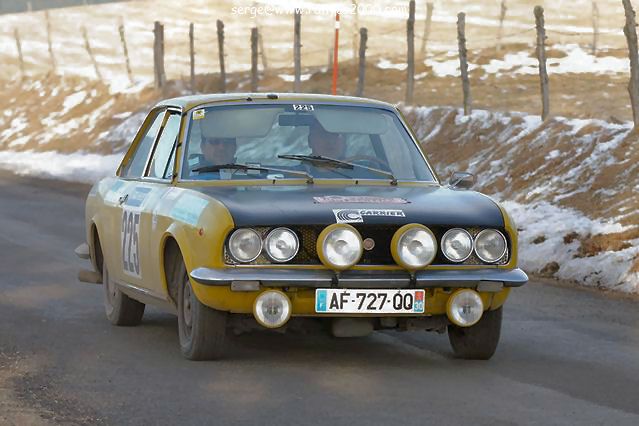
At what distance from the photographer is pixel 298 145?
9602mm

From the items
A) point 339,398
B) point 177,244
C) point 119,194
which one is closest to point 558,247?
point 119,194

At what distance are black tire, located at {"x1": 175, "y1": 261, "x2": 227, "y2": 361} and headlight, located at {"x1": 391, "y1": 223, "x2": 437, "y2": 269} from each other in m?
1.00

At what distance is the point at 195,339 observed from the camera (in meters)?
8.59

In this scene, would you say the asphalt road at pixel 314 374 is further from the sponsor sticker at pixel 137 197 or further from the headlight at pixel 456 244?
the sponsor sticker at pixel 137 197

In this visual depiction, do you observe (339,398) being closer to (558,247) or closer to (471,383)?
(471,383)

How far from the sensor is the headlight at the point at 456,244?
8.52 m

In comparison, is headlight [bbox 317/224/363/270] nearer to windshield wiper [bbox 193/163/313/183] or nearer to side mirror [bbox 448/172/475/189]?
windshield wiper [bbox 193/163/313/183]

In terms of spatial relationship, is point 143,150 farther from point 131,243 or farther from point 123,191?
point 131,243

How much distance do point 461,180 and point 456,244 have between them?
1.14 m

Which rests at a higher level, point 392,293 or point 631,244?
point 392,293

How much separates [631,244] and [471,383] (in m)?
6.96

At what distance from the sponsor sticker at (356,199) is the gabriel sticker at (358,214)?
0.16 meters

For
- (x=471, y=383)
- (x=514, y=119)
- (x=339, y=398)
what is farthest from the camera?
(x=514, y=119)

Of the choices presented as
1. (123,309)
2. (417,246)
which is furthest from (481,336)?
(123,309)
